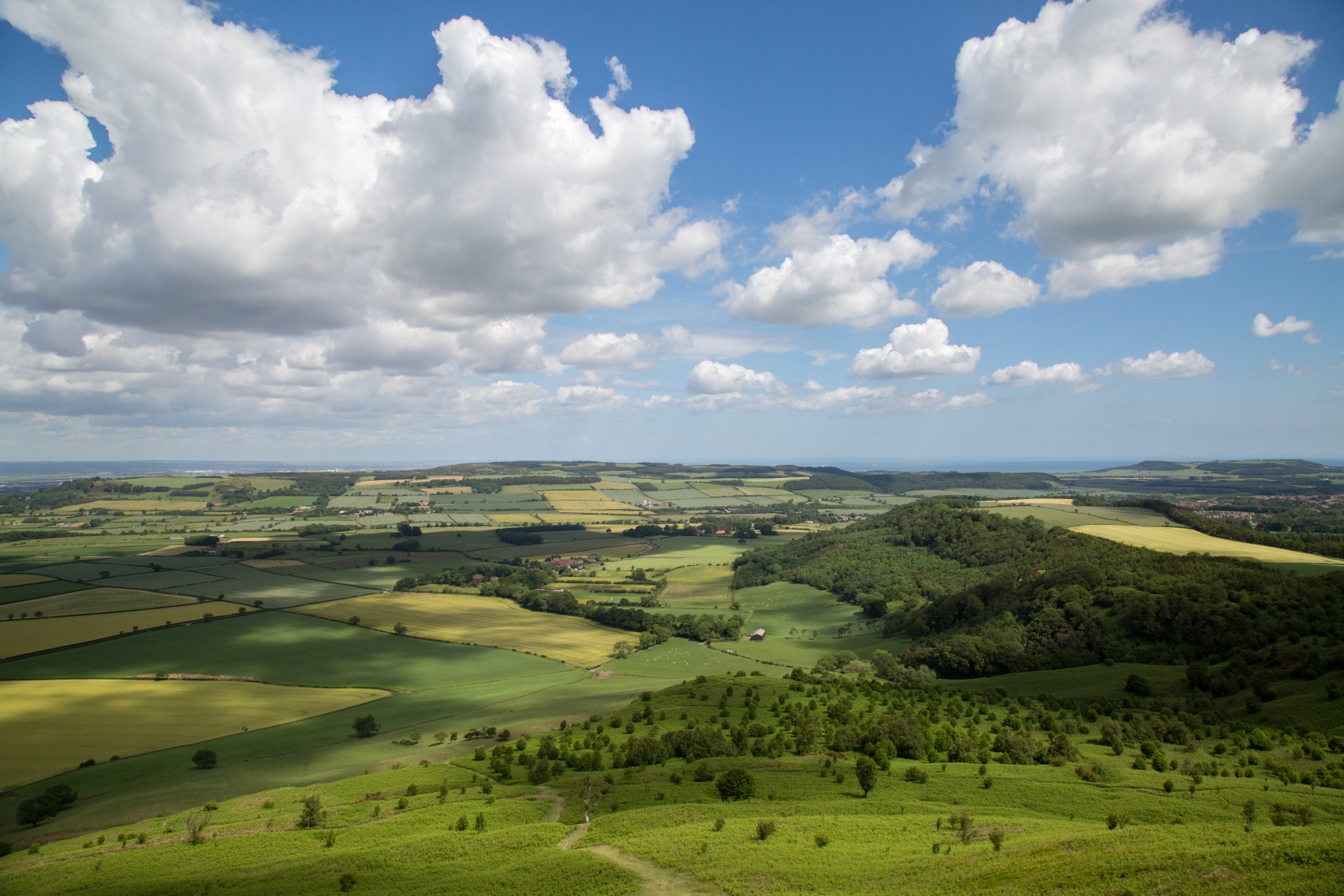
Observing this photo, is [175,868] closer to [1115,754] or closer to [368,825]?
[368,825]

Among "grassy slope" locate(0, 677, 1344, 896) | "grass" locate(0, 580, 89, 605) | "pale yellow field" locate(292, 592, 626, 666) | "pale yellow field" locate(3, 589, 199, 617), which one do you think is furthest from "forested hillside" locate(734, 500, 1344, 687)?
"grass" locate(0, 580, 89, 605)

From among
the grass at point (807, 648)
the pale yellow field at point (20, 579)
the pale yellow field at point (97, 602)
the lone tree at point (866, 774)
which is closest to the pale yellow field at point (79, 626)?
the pale yellow field at point (97, 602)

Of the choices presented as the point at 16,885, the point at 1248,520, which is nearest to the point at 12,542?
the point at 16,885

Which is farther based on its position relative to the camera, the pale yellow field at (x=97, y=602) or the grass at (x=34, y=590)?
the grass at (x=34, y=590)

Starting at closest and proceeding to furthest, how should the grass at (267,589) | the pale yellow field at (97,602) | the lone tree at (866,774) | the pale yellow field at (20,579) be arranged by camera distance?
the lone tree at (866,774)
the pale yellow field at (97,602)
the grass at (267,589)
the pale yellow field at (20,579)

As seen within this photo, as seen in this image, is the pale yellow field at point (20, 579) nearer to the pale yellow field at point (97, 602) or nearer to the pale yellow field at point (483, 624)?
the pale yellow field at point (97, 602)

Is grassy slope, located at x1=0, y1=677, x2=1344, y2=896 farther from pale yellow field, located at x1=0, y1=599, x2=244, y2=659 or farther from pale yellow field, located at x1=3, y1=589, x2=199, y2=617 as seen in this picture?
pale yellow field, located at x1=3, y1=589, x2=199, y2=617
